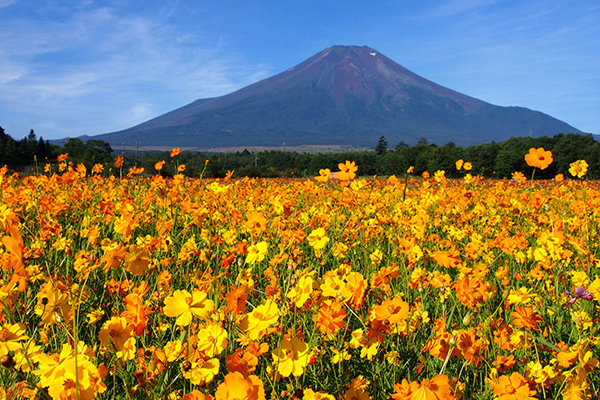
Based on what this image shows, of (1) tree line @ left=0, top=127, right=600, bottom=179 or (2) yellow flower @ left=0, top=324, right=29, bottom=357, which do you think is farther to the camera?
(1) tree line @ left=0, top=127, right=600, bottom=179

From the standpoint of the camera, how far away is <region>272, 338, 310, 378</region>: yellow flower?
0.84 m

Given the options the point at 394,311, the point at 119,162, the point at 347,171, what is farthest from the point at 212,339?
the point at 119,162

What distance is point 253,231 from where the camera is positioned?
1.74 metres

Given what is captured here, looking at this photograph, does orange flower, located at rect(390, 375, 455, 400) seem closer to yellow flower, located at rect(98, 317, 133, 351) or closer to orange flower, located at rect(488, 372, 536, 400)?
orange flower, located at rect(488, 372, 536, 400)

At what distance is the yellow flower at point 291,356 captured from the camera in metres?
0.84

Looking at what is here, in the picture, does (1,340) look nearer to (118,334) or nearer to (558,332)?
(118,334)

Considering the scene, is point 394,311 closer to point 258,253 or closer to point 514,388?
point 514,388

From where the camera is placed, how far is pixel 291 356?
0.85 m

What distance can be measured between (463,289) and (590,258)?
1433mm

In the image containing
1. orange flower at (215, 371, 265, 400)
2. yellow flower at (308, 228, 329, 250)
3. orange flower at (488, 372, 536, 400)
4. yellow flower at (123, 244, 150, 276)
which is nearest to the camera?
orange flower at (215, 371, 265, 400)

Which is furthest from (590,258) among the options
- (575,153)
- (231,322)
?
(575,153)

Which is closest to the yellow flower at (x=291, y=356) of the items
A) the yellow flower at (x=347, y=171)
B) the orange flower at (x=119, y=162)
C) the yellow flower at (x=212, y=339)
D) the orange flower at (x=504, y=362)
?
the yellow flower at (x=212, y=339)

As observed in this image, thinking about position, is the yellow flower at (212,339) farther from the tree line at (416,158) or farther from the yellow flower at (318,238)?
the tree line at (416,158)

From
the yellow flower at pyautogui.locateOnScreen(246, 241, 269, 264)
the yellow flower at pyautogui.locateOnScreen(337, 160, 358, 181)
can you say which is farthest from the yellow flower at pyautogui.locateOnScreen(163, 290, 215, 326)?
the yellow flower at pyautogui.locateOnScreen(337, 160, 358, 181)
